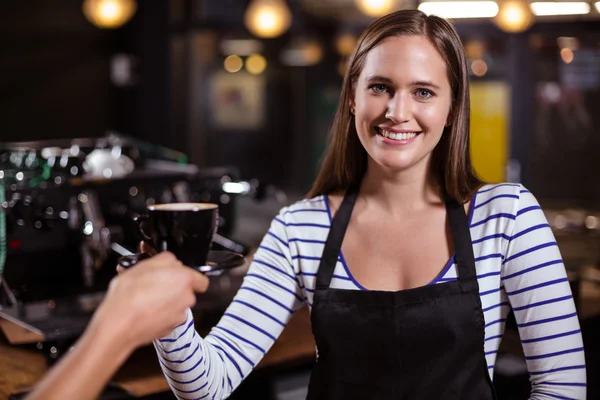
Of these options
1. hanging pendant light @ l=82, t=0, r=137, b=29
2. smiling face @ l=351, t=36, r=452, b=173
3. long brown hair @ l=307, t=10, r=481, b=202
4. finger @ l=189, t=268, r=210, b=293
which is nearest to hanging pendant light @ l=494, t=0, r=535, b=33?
hanging pendant light @ l=82, t=0, r=137, b=29

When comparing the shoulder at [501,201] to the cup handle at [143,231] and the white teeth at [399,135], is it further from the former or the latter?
the cup handle at [143,231]

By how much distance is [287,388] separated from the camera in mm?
2438

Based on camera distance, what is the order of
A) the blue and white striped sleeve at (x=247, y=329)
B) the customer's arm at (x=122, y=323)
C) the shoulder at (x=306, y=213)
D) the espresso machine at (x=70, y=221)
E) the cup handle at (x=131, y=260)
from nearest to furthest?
the customer's arm at (x=122, y=323) < the cup handle at (x=131, y=260) < the blue and white striped sleeve at (x=247, y=329) < the shoulder at (x=306, y=213) < the espresso machine at (x=70, y=221)

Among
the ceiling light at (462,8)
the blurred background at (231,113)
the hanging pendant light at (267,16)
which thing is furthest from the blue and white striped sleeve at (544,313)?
the ceiling light at (462,8)

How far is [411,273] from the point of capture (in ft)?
5.23

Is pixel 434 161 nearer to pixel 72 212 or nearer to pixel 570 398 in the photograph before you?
pixel 570 398

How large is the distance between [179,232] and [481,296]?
60cm

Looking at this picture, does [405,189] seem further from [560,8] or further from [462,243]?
[560,8]

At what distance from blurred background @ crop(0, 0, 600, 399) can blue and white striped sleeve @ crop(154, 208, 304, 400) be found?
2.36 feet

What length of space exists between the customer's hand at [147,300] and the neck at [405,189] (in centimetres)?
67

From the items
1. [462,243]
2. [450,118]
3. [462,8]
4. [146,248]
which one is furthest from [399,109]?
[462,8]

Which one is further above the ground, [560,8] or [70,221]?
[560,8]

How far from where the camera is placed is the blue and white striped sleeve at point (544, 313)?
4.81ft

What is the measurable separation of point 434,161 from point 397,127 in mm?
211
